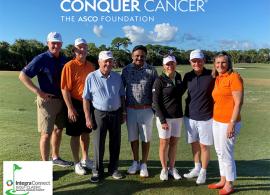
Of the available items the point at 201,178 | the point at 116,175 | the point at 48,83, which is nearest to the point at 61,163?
the point at 116,175

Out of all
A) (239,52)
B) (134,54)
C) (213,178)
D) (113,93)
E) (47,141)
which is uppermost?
(239,52)

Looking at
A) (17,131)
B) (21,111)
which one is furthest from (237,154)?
(21,111)

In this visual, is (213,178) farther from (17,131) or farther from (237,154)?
(17,131)

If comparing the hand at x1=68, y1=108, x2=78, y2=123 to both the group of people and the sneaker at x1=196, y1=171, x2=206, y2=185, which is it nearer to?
the group of people

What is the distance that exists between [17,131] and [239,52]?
118 feet

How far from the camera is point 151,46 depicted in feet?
28.6

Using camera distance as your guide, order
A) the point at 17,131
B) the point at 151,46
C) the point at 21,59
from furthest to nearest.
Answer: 1. the point at 21,59
2. the point at 151,46
3. the point at 17,131

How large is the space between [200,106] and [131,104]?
0.92 meters

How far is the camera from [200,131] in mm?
4941

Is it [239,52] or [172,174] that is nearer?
[172,174]

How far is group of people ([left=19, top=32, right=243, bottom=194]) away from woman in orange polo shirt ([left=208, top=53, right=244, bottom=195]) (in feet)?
0.05

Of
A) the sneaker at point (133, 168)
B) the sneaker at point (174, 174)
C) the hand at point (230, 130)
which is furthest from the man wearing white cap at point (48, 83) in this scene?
the hand at point (230, 130)

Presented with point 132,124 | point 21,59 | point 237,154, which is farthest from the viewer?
point 21,59

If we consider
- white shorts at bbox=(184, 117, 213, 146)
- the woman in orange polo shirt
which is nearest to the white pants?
the woman in orange polo shirt
